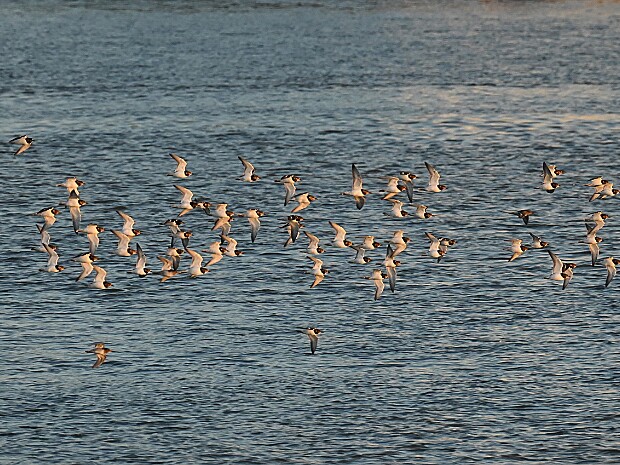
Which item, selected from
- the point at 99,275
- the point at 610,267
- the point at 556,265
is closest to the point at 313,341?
the point at 99,275

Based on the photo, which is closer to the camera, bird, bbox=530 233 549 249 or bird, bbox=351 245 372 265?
bird, bbox=351 245 372 265

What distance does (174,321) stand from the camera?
6197cm

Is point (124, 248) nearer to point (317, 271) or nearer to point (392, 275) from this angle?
point (317, 271)

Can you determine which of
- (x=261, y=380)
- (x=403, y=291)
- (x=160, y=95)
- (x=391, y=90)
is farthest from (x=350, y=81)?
(x=261, y=380)

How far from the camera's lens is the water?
5231cm

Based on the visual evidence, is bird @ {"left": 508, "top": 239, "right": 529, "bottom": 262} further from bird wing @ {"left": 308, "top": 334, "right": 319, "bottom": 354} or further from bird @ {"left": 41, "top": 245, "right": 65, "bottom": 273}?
bird @ {"left": 41, "top": 245, "right": 65, "bottom": 273}

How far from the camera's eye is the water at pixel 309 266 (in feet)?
172

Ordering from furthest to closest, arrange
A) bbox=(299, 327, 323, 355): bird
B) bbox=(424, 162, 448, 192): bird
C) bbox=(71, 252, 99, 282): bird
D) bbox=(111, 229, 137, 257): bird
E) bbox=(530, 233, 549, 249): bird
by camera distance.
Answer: bbox=(530, 233, 549, 249): bird, bbox=(111, 229, 137, 257): bird, bbox=(424, 162, 448, 192): bird, bbox=(71, 252, 99, 282): bird, bbox=(299, 327, 323, 355): bird

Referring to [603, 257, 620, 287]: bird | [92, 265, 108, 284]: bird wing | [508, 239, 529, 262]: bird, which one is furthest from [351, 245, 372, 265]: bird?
[92, 265, 108, 284]: bird wing

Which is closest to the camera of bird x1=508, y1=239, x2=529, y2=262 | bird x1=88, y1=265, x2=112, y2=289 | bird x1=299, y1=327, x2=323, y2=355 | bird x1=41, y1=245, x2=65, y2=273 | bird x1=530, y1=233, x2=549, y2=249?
bird x1=299, y1=327, x2=323, y2=355

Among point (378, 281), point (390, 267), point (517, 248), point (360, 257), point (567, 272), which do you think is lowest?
point (378, 281)

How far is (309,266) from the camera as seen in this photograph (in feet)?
228

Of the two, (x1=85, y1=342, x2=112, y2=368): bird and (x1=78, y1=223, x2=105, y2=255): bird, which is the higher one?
(x1=78, y1=223, x2=105, y2=255): bird

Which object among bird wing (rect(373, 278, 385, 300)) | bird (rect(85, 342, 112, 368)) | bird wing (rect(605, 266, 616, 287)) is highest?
bird wing (rect(605, 266, 616, 287))
